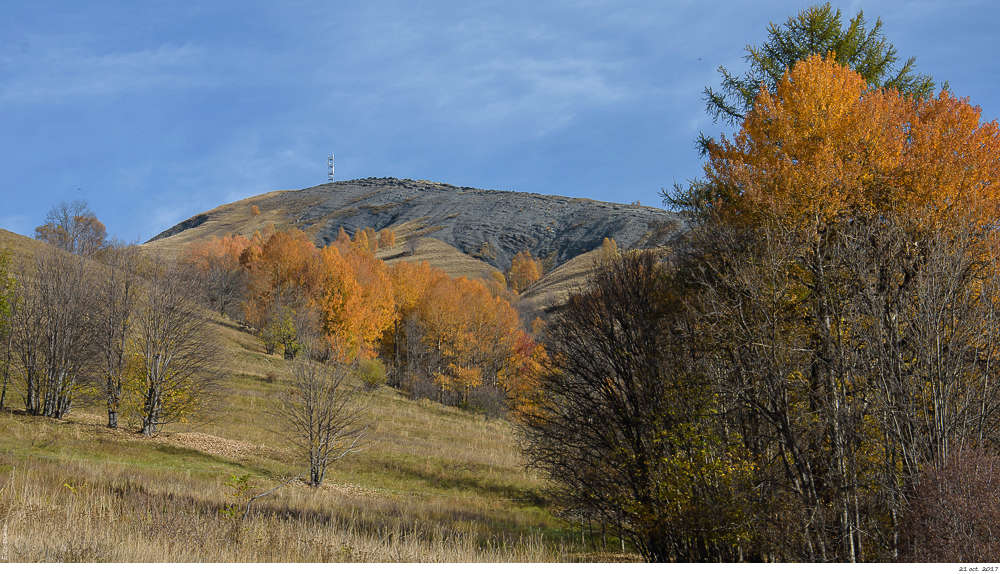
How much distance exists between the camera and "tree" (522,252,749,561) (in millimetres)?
11734

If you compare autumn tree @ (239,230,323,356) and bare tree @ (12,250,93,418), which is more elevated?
autumn tree @ (239,230,323,356)

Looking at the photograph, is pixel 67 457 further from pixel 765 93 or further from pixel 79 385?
pixel 765 93

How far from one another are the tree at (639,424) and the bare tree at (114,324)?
21.0 m

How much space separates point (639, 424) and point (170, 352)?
78.3ft

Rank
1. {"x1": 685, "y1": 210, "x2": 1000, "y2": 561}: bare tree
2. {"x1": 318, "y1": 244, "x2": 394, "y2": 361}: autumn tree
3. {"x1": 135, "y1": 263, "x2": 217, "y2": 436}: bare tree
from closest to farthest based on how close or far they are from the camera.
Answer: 1. {"x1": 685, "y1": 210, "x2": 1000, "y2": 561}: bare tree
2. {"x1": 135, "y1": 263, "x2": 217, "y2": 436}: bare tree
3. {"x1": 318, "y1": 244, "x2": 394, "y2": 361}: autumn tree

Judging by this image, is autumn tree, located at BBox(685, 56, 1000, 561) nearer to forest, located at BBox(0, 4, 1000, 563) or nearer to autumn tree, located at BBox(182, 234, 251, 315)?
forest, located at BBox(0, 4, 1000, 563)

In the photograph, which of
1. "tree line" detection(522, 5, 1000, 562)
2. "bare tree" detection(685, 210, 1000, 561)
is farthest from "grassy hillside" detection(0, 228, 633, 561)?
"bare tree" detection(685, 210, 1000, 561)

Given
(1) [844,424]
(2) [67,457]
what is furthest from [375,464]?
(1) [844,424]

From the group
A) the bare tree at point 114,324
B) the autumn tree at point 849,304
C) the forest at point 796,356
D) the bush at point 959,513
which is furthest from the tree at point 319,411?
the bush at point 959,513

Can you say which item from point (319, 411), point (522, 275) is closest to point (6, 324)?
point (319, 411)

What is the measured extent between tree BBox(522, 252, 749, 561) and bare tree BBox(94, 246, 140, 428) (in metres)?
21.0

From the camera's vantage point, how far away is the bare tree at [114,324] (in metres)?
27.1

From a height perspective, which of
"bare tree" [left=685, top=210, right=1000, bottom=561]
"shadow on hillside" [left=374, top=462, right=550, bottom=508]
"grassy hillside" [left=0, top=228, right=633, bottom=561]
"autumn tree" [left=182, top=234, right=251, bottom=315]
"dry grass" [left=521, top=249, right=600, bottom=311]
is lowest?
"shadow on hillside" [left=374, top=462, right=550, bottom=508]

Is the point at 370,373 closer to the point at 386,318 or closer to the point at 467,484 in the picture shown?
the point at 386,318
